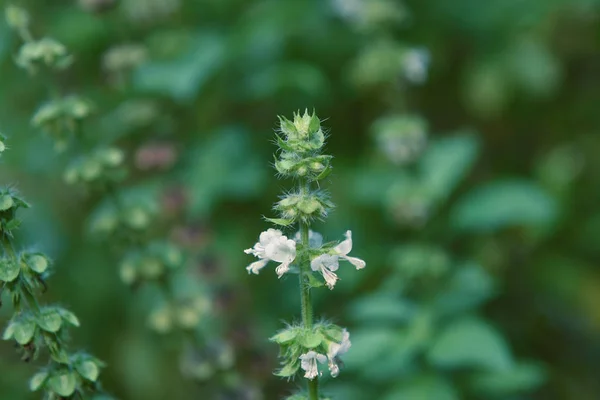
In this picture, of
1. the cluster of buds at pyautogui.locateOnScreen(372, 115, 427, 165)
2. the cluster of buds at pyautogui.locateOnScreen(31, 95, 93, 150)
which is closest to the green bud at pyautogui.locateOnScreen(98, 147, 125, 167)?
the cluster of buds at pyautogui.locateOnScreen(31, 95, 93, 150)

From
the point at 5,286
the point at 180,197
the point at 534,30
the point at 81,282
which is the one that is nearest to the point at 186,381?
the point at 81,282

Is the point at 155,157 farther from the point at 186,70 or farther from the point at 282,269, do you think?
the point at 282,269

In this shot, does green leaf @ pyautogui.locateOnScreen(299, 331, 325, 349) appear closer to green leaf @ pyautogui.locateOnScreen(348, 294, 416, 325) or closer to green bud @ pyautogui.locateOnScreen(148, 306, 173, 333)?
green bud @ pyautogui.locateOnScreen(148, 306, 173, 333)

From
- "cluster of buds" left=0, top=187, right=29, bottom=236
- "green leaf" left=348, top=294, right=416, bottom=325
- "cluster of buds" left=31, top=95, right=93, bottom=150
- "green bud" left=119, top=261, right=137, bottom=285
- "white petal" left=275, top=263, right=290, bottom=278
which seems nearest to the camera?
"white petal" left=275, top=263, right=290, bottom=278

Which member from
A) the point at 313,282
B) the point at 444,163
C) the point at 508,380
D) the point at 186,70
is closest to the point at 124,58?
the point at 186,70

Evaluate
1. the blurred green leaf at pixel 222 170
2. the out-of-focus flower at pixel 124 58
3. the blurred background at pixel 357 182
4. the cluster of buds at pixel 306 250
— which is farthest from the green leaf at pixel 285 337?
the out-of-focus flower at pixel 124 58

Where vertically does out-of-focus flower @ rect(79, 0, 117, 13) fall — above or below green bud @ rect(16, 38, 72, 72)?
above
